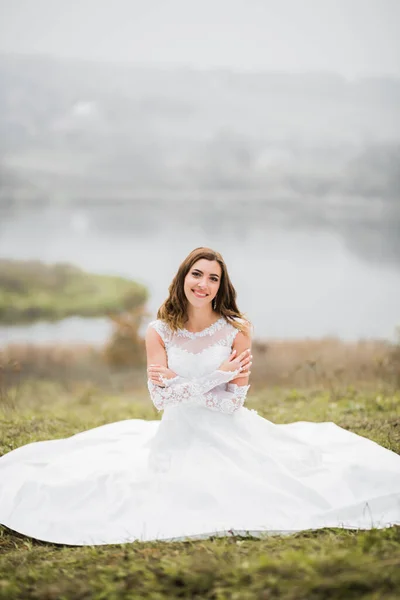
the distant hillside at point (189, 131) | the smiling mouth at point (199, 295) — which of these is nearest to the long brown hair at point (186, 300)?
the smiling mouth at point (199, 295)

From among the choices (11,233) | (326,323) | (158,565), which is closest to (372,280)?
(326,323)

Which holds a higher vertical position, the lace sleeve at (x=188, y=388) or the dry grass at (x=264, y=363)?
the lace sleeve at (x=188, y=388)

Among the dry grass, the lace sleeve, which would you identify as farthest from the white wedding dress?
the dry grass

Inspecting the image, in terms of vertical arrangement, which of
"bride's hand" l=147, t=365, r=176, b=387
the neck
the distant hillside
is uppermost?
the distant hillside

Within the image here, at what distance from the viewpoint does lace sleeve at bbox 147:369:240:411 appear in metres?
3.62

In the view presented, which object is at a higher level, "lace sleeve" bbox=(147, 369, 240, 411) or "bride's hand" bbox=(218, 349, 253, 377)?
"bride's hand" bbox=(218, 349, 253, 377)

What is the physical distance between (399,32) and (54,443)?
30.3 ft

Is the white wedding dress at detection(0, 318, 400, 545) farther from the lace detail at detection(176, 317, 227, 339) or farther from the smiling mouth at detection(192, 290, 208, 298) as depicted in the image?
the smiling mouth at detection(192, 290, 208, 298)

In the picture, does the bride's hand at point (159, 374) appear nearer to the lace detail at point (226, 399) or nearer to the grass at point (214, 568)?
the lace detail at point (226, 399)

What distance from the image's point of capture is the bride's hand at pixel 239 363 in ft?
12.1

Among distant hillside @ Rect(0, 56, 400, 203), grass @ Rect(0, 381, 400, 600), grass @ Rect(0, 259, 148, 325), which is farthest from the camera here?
distant hillside @ Rect(0, 56, 400, 203)

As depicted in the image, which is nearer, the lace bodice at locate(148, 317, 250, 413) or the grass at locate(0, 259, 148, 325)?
the lace bodice at locate(148, 317, 250, 413)

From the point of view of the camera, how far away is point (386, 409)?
18.8 feet

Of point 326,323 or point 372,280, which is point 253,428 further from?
point 372,280
